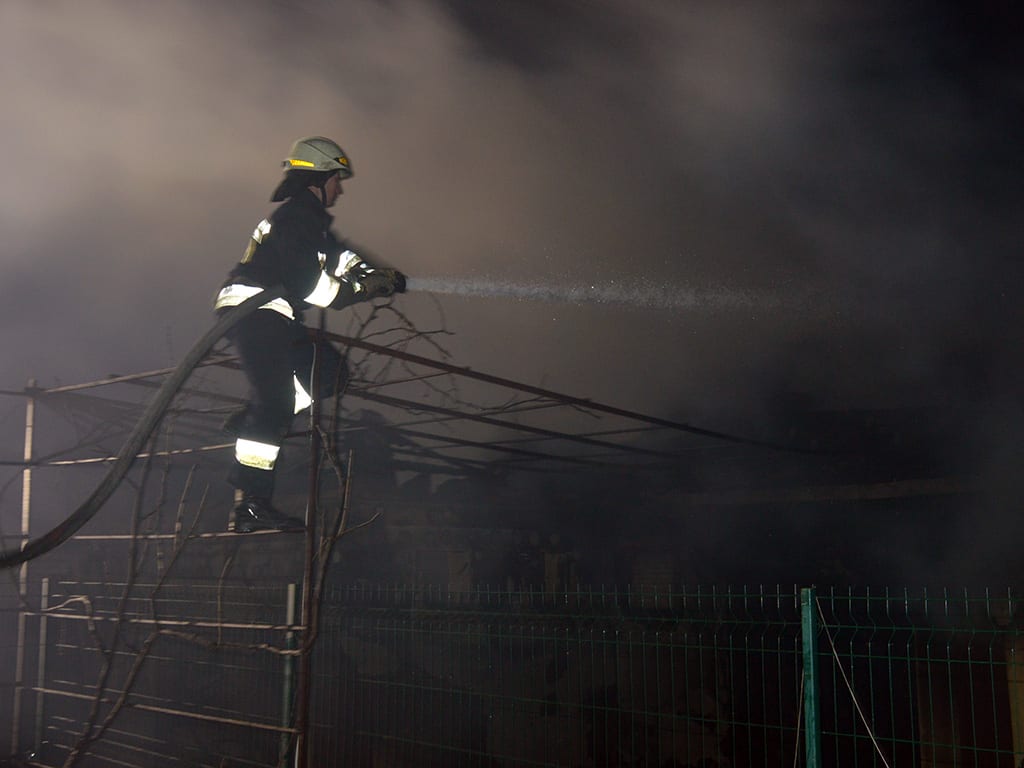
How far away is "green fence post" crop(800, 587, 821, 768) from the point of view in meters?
4.55

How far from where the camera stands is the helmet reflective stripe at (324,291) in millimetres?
5135

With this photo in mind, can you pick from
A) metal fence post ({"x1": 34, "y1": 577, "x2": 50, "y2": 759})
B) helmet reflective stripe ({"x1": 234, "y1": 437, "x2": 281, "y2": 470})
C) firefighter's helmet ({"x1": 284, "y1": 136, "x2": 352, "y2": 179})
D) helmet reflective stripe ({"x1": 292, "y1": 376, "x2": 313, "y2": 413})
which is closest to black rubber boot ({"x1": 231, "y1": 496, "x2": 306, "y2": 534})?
helmet reflective stripe ({"x1": 234, "y1": 437, "x2": 281, "y2": 470})

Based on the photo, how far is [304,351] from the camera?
218 inches

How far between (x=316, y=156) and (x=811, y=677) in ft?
12.9

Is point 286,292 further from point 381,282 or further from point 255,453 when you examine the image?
point 255,453

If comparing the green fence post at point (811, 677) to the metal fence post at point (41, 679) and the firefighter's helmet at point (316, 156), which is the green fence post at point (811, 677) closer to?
the firefighter's helmet at point (316, 156)

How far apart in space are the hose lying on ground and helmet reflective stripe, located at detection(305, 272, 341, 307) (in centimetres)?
31

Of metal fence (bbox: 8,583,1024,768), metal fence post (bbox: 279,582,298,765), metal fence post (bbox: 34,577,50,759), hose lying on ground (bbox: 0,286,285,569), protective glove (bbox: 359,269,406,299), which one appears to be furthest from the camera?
metal fence post (bbox: 34,577,50,759)

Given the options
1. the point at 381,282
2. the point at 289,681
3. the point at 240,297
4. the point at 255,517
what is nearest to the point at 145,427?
the point at 255,517

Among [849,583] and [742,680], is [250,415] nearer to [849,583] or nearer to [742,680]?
[742,680]

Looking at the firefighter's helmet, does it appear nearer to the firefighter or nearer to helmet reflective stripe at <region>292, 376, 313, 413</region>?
the firefighter

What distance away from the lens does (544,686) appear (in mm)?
7141

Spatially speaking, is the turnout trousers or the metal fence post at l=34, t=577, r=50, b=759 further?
the metal fence post at l=34, t=577, r=50, b=759

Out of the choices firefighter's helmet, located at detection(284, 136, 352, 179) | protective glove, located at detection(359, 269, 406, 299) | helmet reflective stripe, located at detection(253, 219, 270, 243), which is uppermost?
firefighter's helmet, located at detection(284, 136, 352, 179)
